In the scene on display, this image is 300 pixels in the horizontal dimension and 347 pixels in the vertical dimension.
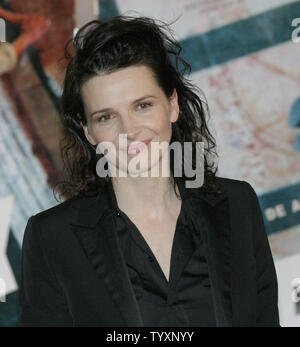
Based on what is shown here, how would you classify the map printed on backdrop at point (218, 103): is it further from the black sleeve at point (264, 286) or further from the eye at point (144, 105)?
the eye at point (144, 105)

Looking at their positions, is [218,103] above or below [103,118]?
below

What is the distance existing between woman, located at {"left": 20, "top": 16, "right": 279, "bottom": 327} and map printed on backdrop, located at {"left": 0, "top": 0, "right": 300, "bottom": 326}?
0.50 meters

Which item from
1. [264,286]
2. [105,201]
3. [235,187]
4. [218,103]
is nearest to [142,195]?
[105,201]

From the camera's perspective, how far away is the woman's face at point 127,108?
1.50 meters

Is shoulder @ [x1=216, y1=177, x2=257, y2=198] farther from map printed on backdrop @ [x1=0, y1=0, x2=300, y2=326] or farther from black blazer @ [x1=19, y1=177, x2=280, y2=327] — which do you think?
map printed on backdrop @ [x1=0, y1=0, x2=300, y2=326]

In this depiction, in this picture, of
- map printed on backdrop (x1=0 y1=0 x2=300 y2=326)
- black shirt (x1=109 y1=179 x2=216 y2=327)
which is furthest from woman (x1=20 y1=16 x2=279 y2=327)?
map printed on backdrop (x1=0 y1=0 x2=300 y2=326)

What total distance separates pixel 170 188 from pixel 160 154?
19cm

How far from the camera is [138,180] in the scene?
5.36ft

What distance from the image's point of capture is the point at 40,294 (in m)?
1.60

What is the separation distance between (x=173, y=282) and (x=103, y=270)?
0.21 meters

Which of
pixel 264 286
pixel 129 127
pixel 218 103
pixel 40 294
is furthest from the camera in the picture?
pixel 218 103

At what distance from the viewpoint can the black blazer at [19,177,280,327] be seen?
153 centimetres

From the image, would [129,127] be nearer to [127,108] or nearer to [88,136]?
[127,108]
